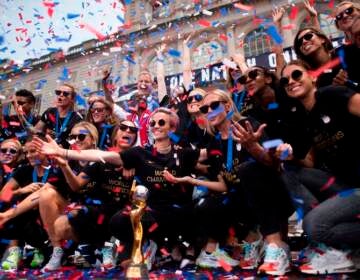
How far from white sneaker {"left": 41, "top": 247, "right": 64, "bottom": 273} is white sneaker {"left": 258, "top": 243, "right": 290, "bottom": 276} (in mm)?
2269

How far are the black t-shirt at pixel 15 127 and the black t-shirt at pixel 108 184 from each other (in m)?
2.29

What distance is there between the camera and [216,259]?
299 centimetres

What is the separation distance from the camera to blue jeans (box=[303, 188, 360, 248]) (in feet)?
7.57

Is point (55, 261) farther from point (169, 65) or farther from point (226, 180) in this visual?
point (169, 65)

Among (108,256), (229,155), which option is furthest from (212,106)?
(108,256)

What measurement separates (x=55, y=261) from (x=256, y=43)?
1890 cm

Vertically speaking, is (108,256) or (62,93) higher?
(62,93)

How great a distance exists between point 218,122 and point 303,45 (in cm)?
128

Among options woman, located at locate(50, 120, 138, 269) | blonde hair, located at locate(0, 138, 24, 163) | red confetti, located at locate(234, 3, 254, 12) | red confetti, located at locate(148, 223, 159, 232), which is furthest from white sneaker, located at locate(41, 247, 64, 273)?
red confetti, located at locate(234, 3, 254, 12)

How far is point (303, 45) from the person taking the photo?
134 inches

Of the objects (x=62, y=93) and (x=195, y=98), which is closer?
(x=195, y=98)

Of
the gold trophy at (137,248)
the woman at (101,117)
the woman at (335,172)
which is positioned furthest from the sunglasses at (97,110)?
the woman at (335,172)

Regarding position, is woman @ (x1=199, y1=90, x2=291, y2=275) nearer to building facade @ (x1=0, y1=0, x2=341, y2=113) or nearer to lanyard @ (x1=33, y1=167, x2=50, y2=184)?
lanyard @ (x1=33, y1=167, x2=50, y2=184)

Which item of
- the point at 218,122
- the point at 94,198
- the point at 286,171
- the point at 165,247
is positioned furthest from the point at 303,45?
the point at 94,198
